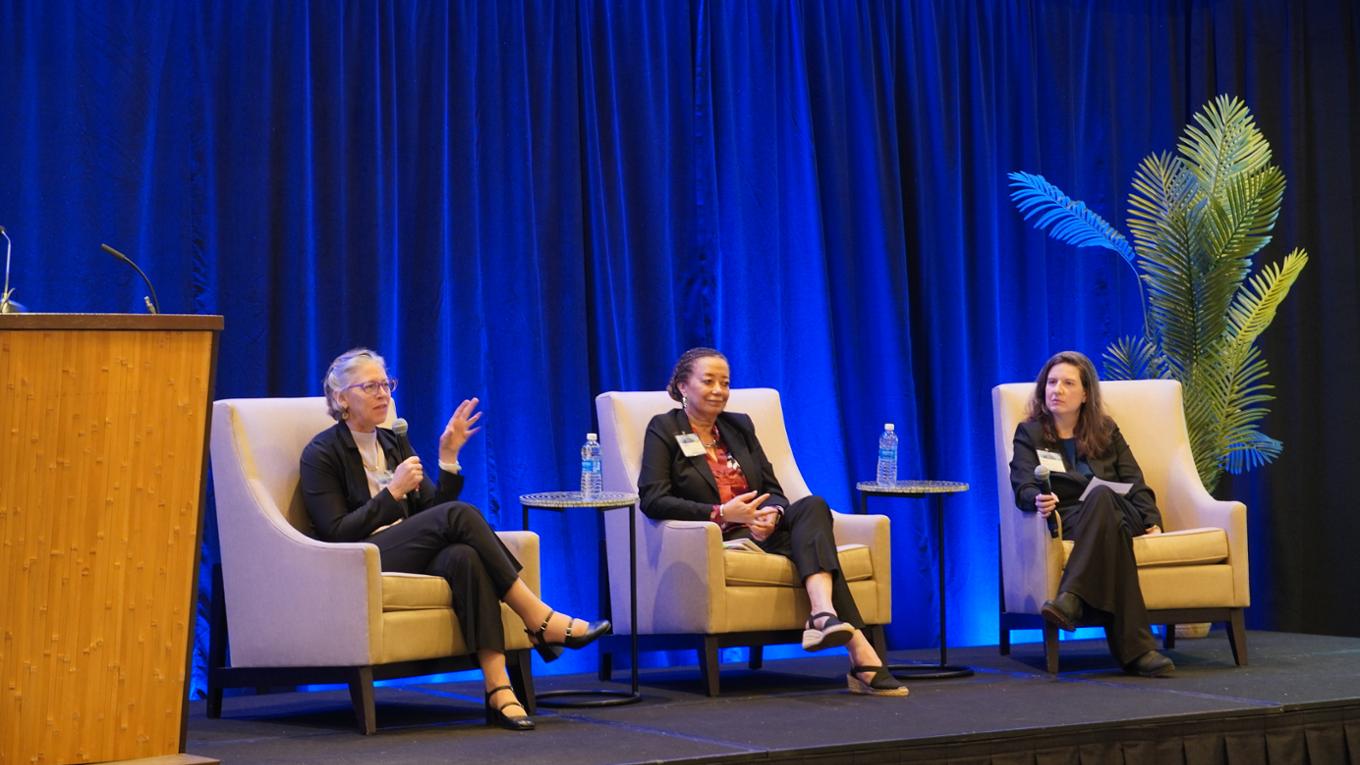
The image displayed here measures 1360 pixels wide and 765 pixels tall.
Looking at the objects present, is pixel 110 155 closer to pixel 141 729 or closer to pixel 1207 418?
pixel 141 729

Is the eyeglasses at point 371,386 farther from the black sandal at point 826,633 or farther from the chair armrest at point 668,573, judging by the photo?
the black sandal at point 826,633

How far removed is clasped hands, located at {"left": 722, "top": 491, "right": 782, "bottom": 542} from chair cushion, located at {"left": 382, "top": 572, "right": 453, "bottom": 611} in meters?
0.97

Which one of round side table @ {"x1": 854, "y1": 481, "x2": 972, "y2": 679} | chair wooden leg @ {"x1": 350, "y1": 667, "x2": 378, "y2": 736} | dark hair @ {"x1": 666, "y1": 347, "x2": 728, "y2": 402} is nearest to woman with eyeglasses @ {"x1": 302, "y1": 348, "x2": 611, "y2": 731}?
chair wooden leg @ {"x1": 350, "y1": 667, "x2": 378, "y2": 736}

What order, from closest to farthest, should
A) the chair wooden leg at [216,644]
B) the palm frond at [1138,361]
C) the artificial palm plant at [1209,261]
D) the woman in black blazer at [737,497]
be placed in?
the chair wooden leg at [216,644] → the woman in black blazer at [737,497] → the artificial palm plant at [1209,261] → the palm frond at [1138,361]

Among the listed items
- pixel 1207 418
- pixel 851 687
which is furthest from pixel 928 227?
pixel 851 687

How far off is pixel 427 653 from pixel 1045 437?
7.52 ft

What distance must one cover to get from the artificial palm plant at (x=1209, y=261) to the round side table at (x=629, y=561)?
2444mm

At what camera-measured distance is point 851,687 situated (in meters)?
4.73

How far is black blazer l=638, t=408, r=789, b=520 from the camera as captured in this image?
490 cm

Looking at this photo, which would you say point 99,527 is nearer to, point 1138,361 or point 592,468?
point 592,468

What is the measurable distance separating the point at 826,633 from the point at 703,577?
42 cm

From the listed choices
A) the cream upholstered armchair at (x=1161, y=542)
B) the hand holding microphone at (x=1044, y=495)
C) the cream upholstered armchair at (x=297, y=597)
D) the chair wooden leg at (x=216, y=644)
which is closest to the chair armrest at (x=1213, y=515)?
the cream upholstered armchair at (x=1161, y=542)

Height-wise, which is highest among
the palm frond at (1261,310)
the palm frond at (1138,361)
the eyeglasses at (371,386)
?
the palm frond at (1261,310)

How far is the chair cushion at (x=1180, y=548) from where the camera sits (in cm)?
507
